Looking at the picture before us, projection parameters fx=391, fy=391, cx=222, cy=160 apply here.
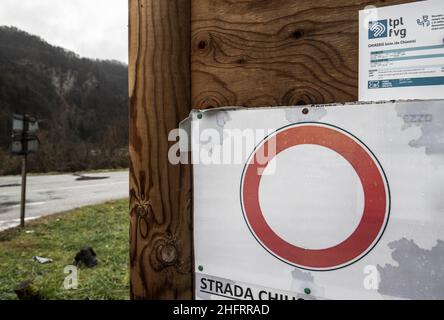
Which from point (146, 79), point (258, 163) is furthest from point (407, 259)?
point (146, 79)

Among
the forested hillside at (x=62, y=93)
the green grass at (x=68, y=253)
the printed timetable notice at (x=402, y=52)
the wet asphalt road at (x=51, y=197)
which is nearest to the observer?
the printed timetable notice at (x=402, y=52)

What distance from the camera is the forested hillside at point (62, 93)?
43.9m

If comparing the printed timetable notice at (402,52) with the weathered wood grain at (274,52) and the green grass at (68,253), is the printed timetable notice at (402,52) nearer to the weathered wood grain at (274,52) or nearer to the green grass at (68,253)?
the weathered wood grain at (274,52)

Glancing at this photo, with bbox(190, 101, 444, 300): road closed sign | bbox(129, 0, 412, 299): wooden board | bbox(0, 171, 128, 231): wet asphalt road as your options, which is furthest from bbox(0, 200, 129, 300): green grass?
bbox(190, 101, 444, 300): road closed sign

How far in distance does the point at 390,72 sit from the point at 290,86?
23cm

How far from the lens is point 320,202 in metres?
0.94

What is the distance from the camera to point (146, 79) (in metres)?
1.11

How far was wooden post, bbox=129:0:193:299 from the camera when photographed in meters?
1.10

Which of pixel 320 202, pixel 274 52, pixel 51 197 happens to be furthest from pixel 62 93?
pixel 320 202

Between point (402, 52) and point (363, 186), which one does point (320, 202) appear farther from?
point (402, 52)

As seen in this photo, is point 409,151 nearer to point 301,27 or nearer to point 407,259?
point 407,259

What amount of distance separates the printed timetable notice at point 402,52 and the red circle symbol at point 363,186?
0.12 meters

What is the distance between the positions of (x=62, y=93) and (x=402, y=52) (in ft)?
195

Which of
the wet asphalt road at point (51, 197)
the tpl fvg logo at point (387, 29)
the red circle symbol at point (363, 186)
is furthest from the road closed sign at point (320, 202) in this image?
the wet asphalt road at point (51, 197)
